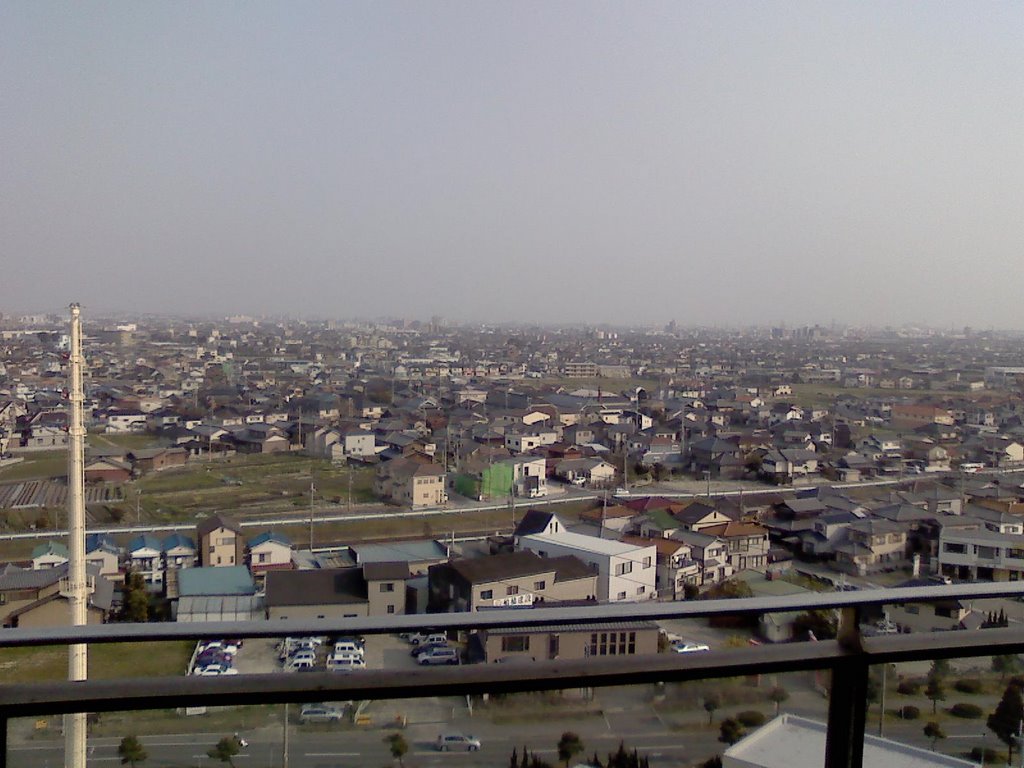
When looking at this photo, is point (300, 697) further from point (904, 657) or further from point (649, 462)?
point (649, 462)

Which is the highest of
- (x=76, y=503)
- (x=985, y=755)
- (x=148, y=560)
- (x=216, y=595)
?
(x=985, y=755)

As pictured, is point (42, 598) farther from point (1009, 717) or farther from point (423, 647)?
point (1009, 717)

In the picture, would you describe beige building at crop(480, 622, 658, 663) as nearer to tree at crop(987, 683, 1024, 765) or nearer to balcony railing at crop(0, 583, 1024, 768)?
balcony railing at crop(0, 583, 1024, 768)

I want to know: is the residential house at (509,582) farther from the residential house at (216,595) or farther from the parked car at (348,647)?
the parked car at (348,647)

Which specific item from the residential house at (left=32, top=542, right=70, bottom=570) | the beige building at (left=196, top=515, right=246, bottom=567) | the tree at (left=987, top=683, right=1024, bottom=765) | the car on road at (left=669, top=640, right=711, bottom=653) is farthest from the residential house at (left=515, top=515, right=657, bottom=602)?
the car on road at (left=669, top=640, right=711, bottom=653)

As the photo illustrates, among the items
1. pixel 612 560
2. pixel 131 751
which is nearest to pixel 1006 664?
pixel 131 751

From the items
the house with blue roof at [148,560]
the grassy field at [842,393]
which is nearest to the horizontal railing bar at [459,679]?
the house with blue roof at [148,560]

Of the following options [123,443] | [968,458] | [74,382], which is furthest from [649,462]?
[74,382]
